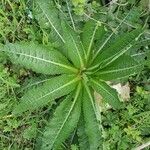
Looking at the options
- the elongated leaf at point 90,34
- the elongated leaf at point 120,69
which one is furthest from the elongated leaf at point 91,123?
the elongated leaf at point 90,34

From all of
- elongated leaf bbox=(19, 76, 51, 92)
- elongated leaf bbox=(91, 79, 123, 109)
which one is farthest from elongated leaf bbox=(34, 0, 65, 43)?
elongated leaf bbox=(91, 79, 123, 109)

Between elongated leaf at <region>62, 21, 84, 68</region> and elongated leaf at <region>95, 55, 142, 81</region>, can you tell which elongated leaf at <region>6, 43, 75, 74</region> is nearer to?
elongated leaf at <region>62, 21, 84, 68</region>

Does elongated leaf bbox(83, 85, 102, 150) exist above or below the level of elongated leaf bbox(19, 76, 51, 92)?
below

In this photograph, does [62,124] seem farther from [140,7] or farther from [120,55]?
[140,7]

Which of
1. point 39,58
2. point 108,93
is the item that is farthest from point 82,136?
point 39,58

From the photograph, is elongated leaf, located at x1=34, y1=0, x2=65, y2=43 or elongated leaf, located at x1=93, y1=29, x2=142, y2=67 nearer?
elongated leaf, located at x1=93, y1=29, x2=142, y2=67

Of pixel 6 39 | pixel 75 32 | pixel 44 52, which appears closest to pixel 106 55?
pixel 75 32

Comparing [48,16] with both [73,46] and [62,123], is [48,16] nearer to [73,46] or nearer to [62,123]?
[73,46]

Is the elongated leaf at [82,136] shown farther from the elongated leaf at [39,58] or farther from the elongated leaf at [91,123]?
the elongated leaf at [39,58]
